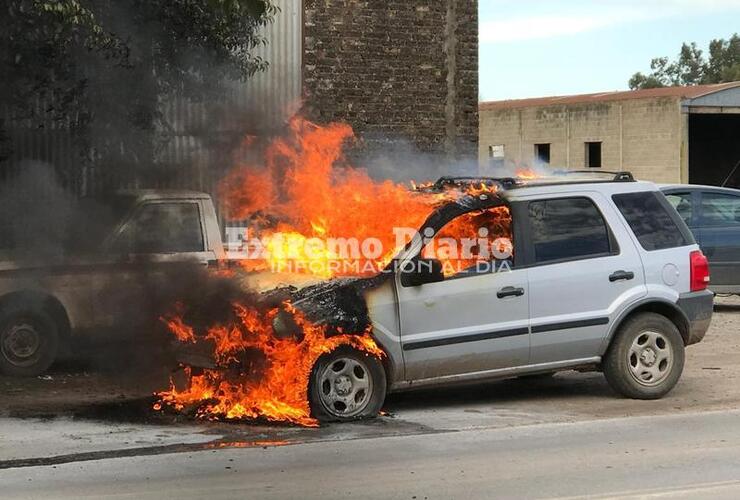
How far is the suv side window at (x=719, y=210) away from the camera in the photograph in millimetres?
14484

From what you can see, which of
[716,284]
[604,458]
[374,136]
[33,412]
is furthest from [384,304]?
[716,284]

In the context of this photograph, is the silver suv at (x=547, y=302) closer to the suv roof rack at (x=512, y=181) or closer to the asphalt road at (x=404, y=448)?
the suv roof rack at (x=512, y=181)

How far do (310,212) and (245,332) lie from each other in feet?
4.15

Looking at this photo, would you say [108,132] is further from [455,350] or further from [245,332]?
[455,350]

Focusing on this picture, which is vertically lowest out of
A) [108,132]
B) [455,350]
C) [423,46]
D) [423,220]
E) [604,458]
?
[604,458]

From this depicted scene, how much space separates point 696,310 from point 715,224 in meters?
5.94

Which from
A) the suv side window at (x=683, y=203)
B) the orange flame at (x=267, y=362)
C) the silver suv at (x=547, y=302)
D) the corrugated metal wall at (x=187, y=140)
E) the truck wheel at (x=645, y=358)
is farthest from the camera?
the suv side window at (x=683, y=203)

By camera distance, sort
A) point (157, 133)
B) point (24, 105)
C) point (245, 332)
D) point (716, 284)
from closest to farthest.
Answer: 1. point (245, 332)
2. point (24, 105)
3. point (157, 133)
4. point (716, 284)

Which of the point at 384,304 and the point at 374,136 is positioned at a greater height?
the point at 374,136

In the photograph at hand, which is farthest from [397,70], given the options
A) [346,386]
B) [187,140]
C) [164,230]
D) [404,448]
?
[404,448]

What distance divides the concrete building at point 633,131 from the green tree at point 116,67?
18.4 metres

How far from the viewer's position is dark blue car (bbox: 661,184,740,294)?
1432cm

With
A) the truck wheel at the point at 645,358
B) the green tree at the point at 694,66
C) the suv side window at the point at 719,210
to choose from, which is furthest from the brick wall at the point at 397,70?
the green tree at the point at 694,66

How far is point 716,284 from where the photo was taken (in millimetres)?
14312
